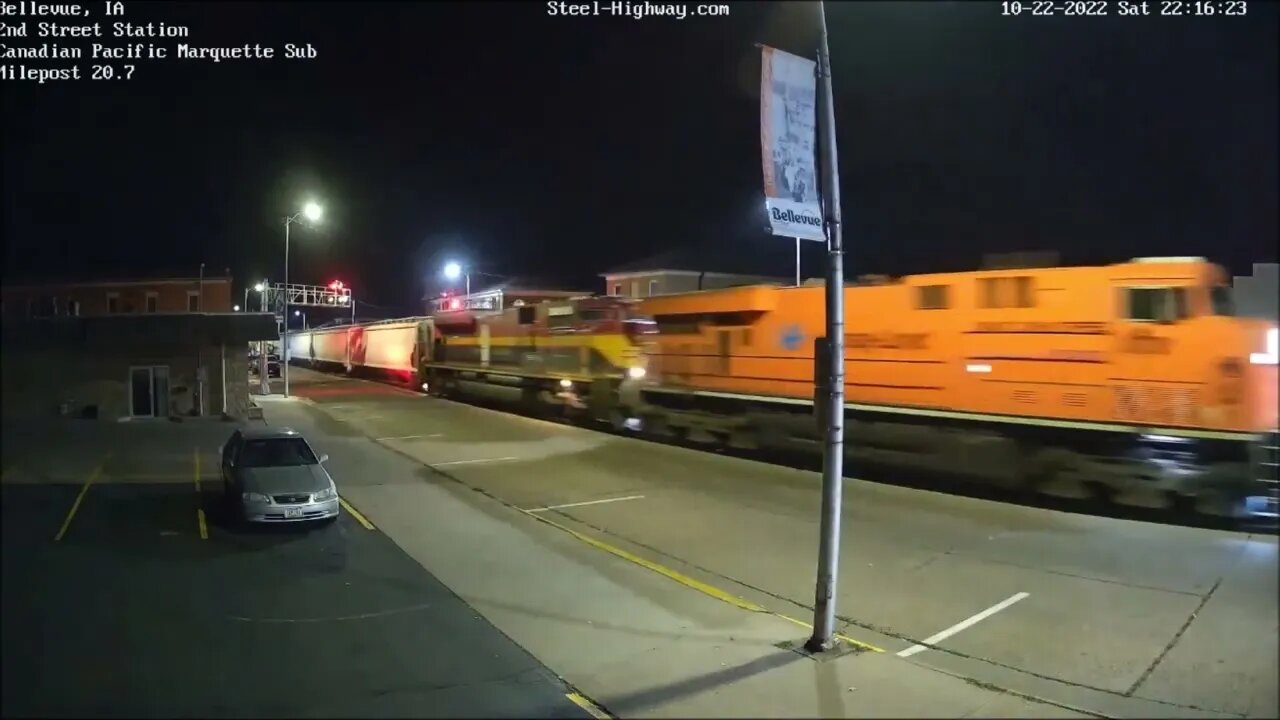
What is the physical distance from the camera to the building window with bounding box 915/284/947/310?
14.2 m

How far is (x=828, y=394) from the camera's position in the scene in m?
6.57

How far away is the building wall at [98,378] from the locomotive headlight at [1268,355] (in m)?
12.0

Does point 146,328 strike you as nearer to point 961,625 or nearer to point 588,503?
point 961,625

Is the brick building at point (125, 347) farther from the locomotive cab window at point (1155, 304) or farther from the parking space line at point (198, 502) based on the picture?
the locomotive cab window at point (1155, 304)

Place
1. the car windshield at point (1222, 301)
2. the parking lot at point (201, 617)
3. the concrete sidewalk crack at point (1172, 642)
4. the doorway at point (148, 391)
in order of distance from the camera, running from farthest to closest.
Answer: the car windshield at point (1222, 301) < the concrete sidewalk crack at point (1172, 642) < the doorway at point (148, 391) < the parking lot at point (201, 617)

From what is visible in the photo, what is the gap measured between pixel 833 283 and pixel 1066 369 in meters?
7.68

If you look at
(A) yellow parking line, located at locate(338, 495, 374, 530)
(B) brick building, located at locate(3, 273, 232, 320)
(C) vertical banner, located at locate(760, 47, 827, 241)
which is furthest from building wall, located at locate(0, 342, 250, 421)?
(C) vertical banner, located at locate(760, 47, 827, 241)

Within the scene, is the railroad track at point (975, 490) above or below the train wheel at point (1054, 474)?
below

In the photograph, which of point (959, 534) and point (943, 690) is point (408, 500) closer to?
point (959, 534)

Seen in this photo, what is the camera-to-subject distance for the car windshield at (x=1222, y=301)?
11.1 metres

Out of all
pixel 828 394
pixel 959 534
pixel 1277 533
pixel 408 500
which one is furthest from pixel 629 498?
pixel 1277 533

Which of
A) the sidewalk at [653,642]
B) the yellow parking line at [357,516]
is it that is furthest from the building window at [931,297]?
the yellow parking line at [357,516]

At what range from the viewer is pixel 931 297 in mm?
14453

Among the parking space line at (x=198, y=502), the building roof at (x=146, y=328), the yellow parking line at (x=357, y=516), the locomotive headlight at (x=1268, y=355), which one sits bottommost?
the yellow parking line at (x=357, y=516)
